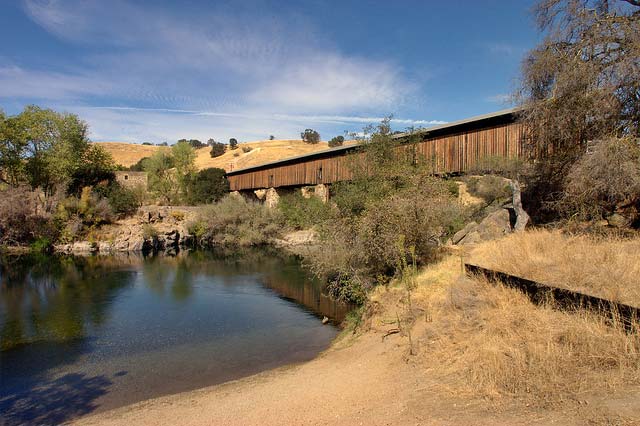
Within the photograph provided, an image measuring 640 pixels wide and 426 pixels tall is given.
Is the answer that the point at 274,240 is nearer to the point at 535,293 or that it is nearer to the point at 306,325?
the point at 306,325

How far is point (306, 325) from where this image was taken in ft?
40.7

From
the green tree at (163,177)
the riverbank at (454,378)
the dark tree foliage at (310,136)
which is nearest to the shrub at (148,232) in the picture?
the green tree at (163,177)

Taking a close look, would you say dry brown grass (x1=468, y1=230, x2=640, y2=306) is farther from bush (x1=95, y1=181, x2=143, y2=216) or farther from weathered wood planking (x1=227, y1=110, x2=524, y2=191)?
bush (x1=95, y1=181, x2=143, y2=216)

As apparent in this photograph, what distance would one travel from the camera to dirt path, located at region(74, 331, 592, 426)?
5113 mm

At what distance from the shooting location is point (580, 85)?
10.7m

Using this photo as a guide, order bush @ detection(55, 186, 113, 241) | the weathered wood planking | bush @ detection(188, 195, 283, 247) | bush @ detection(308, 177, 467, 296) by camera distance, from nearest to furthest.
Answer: bush @ detection(308, 177, 467, 296), the weathered wood planking, bush @ detection(55, 186, 113, 241), bush @ detection(188, 195, 283, 247)

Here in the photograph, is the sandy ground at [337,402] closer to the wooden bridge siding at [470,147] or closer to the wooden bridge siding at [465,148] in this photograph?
the wooden bridge siding at [465,148]

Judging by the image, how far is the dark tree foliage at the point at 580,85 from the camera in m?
10.2

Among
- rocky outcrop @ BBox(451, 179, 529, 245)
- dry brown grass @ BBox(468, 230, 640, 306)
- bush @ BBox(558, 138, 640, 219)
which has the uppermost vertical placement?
bush @ BBox(558, 138, 640, 219)

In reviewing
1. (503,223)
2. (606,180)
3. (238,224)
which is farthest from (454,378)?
(238,224)

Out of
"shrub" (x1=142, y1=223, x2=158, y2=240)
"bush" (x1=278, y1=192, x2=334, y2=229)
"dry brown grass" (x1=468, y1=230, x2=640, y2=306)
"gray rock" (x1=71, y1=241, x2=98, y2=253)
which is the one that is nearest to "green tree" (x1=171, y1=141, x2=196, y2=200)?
"shrub" (x1=142, y1=223, x2=158, y2=240)

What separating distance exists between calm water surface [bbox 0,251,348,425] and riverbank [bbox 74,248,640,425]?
1280mm

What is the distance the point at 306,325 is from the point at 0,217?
2933cm

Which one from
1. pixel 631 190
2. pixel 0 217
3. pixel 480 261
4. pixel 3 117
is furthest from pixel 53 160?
pixel 631 190
